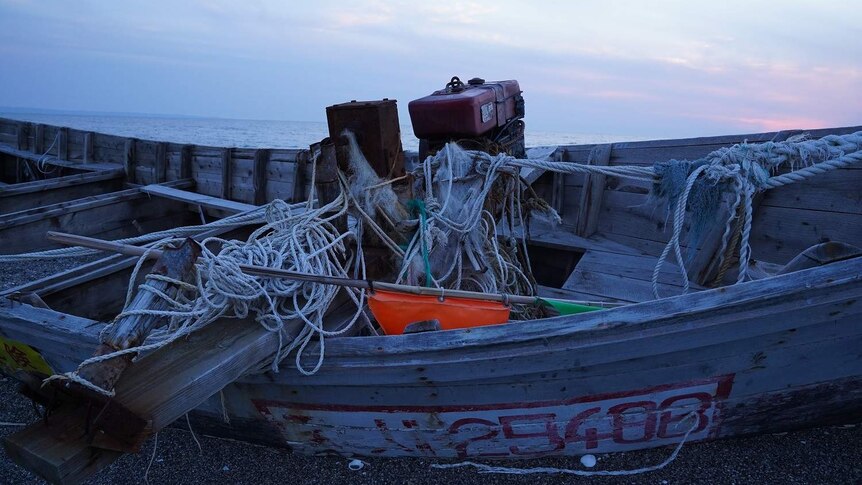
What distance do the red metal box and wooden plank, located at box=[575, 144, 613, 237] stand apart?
38.5 inches

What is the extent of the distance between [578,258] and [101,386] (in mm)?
3317

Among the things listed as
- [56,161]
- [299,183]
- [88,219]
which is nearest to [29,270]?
[88,219]

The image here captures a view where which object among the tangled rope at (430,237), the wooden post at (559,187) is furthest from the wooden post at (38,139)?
the wooden post at (559,187)

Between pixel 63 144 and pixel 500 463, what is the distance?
9877 mm

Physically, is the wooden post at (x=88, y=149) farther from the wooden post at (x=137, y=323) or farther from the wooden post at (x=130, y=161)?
the wooden post at (x=137, y=323)

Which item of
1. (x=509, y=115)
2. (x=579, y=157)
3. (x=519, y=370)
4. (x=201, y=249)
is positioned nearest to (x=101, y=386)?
(x=201, y=249)

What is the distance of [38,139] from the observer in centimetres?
1000

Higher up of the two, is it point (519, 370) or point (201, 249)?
point (201, 249)

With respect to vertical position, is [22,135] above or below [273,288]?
above

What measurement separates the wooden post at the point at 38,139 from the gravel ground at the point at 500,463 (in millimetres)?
8889

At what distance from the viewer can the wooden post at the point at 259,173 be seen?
6.37 metres

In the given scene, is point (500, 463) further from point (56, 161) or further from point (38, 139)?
point (38, 139)

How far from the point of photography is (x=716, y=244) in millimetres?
3205

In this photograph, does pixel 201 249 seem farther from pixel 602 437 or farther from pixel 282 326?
pixel 602 437
